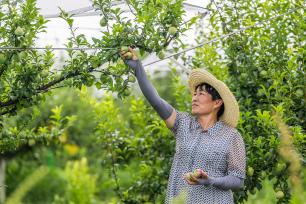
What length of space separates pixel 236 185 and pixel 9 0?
1.55 meters

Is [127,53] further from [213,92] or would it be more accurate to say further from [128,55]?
[213,92]

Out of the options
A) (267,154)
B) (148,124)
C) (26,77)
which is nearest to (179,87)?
→ (148,124)

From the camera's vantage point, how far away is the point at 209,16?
598 centimetres

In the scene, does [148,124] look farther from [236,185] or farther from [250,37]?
[236,185]

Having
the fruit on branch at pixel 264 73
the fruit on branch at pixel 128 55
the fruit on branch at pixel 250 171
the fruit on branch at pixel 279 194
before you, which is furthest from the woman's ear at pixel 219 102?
the fruit on branch at pixel 264 73

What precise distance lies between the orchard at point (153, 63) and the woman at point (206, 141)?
261mm

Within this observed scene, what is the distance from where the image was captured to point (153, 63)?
18.0 ft

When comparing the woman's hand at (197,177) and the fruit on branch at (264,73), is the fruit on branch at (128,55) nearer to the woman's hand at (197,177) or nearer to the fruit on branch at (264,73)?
the woman's hand at (197,177)

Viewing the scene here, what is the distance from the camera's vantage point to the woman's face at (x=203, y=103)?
4215 mm

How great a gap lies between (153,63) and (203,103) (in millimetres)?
1320

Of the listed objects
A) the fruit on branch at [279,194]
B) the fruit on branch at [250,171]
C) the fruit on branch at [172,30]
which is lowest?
the fruit on branch at [279,194]

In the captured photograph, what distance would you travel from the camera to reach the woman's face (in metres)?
4.21

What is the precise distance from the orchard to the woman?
0.26 m

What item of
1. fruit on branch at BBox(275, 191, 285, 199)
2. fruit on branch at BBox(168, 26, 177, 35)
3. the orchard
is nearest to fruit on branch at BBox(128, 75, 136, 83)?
the orchard
